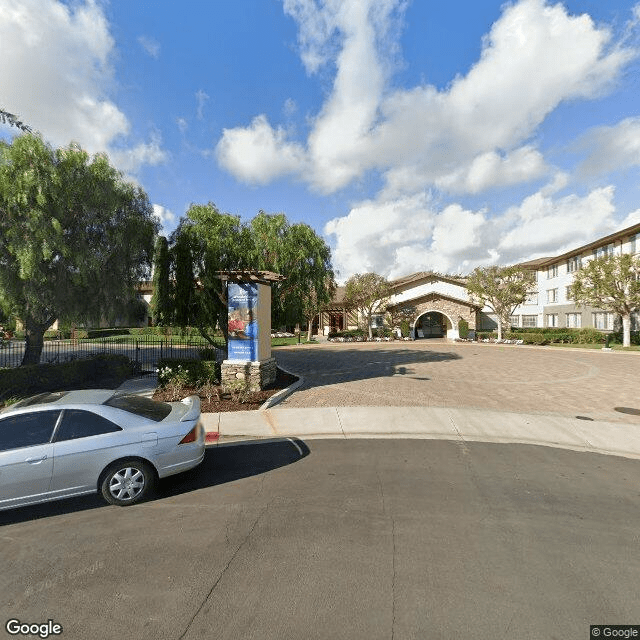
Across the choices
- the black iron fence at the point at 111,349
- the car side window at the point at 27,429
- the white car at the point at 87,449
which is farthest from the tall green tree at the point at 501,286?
the car side window at the point at 27,429

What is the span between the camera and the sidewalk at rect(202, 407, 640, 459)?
25.1 ft

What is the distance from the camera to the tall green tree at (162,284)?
43.3 feet

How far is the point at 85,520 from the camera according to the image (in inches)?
179

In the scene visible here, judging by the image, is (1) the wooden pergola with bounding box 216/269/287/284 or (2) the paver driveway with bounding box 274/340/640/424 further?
(1) the wooden pergola with bounding box 216/269/287/284

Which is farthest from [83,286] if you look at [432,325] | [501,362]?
[432,325]

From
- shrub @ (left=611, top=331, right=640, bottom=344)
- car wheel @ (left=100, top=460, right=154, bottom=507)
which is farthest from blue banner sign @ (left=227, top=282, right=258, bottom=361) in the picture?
shrub @ (left=611, top=331, right=640, bottom=344)

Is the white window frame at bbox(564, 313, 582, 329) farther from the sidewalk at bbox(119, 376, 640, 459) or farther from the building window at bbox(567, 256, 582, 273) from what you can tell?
the sidewalk at bbox(119, 376, 640, 459)

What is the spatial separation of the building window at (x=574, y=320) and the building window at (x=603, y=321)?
1.53 meters

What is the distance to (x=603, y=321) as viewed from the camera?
32.0 meters

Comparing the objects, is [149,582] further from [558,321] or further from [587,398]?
[558,321]

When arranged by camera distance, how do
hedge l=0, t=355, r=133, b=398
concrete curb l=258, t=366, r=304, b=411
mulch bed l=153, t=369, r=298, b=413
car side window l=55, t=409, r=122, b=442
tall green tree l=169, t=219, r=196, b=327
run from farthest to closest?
tall green tree l=169, t=219, r=196, b=327
hedge l=0, t=355, r=133, b=398
concrete curb l=258, t=366, r=304, b=411
mulch bed l=153, t=369, r=298, b=413
car side window l=55, t=409, r=122, b=442

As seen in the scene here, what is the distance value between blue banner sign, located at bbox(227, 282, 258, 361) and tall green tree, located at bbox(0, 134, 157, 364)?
18.0 feet

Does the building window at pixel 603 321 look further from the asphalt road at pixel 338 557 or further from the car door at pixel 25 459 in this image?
the car door at pixel 25 459

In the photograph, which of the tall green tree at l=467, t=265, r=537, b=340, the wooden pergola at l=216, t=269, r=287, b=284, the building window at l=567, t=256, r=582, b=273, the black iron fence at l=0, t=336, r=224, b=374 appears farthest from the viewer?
the building window at l=567, t=256, r=582, b=273
